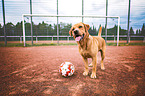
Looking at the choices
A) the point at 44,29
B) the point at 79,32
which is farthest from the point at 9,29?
the point at 79,32

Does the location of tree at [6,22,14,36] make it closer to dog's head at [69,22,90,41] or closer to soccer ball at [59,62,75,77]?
soccer ball at [59,62,75,77]

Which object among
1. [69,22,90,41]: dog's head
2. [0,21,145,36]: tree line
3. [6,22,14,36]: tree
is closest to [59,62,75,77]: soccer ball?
[69,22,90,41]: dog's head

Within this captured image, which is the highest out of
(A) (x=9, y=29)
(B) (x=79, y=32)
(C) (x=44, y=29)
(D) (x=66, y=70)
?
(C) (x=44, y=29)

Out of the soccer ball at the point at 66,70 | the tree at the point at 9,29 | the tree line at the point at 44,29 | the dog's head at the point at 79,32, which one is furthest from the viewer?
the tree line at the point at 44,29

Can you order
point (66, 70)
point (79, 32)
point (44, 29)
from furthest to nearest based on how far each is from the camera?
point (44, 29)
point (66, 70)
point (79, 32)

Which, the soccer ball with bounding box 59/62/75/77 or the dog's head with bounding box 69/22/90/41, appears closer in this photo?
the dog's head with bounding box 69/22/90/41

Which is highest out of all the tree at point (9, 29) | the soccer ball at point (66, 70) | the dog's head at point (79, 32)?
the tree at point (9, 29)

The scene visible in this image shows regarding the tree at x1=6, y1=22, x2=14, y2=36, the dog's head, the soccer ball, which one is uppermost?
the tree at x1=6, y1=22, x2=14, y2=36

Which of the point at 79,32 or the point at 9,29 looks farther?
the point at 9,29

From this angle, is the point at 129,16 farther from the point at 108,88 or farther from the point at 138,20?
the point at 108,88

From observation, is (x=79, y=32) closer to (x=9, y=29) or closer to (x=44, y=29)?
(x=44, y=29)

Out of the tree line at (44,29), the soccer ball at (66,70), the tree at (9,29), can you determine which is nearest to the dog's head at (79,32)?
the soccer ball at (66,70)

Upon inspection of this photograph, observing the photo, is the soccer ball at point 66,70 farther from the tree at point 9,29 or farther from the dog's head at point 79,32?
the tree at point 9,29

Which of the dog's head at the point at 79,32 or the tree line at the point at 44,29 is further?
the tree line at the point at 44,29
